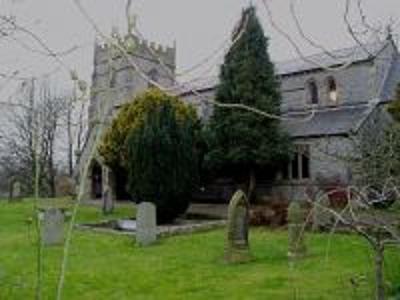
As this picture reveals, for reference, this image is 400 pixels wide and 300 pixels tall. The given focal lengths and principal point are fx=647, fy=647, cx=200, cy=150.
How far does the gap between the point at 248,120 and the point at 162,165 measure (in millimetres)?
6331

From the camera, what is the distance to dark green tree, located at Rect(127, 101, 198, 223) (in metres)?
21.4

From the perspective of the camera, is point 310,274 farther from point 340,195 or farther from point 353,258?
point 340,195

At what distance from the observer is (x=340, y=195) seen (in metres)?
23.4

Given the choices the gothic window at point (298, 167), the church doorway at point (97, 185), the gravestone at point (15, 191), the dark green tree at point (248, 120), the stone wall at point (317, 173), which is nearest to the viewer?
the stone wall at point (317, 173)

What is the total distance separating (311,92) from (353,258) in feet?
63.2

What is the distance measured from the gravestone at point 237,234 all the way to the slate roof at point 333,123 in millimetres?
12621

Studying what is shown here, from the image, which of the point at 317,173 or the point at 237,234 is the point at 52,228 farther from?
the point at 317,173

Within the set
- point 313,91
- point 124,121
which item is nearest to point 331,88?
point 313,91

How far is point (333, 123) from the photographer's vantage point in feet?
91.0

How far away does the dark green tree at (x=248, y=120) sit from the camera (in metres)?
26.6

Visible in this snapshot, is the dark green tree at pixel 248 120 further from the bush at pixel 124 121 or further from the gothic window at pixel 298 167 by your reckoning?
the bush at pixel 124 121

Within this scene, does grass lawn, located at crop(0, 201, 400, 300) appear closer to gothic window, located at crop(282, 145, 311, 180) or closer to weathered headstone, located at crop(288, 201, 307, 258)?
weathered headstone, located at crop(288, 201, 307, 258)

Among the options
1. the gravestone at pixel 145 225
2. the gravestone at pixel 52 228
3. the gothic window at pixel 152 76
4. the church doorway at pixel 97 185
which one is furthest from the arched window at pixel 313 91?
the gothic window at pixel 152 76

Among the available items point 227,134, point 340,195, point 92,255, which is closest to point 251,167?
point 227,134
